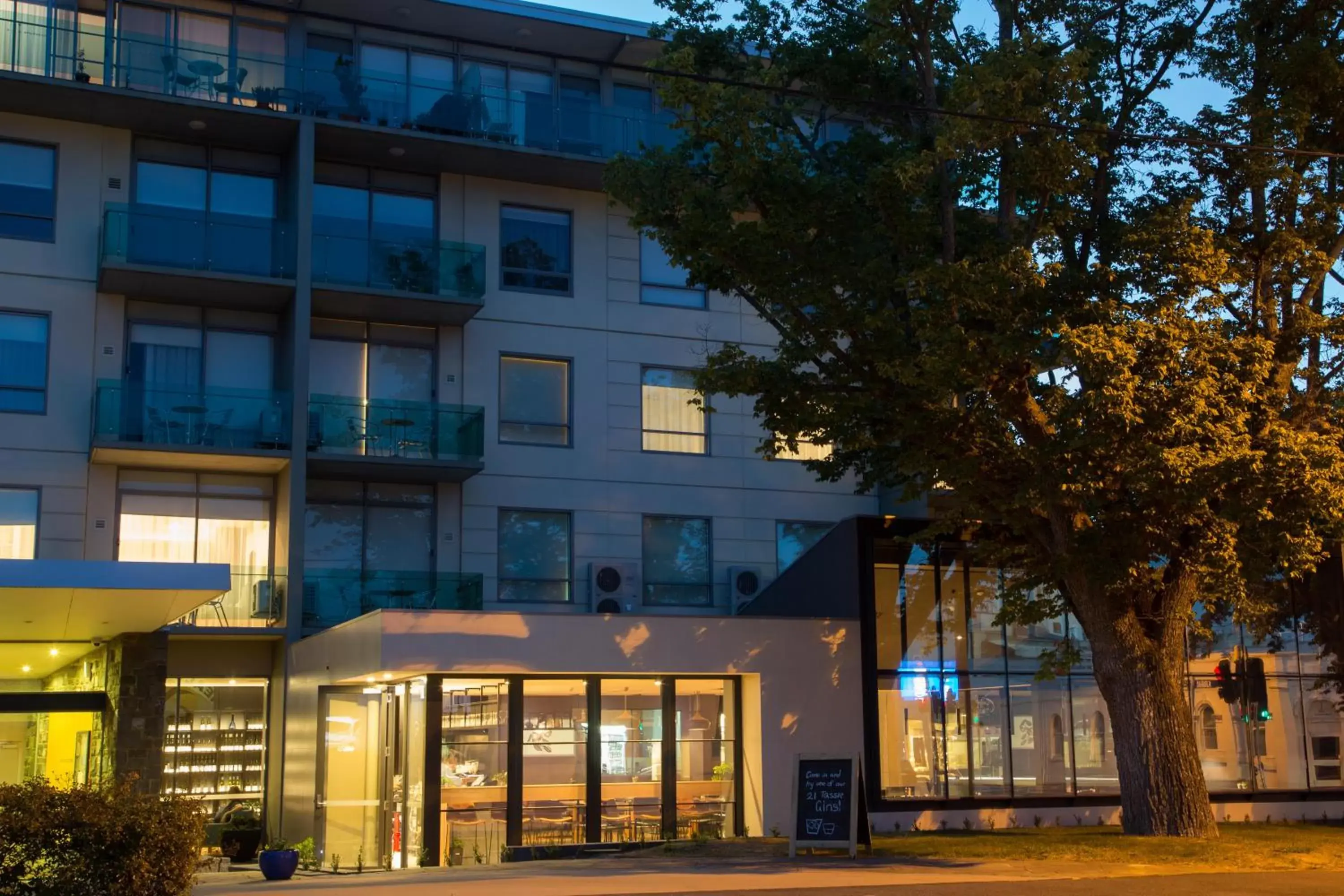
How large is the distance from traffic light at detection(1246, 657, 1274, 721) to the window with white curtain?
1723 cm

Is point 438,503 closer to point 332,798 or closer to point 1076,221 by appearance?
point 332,798

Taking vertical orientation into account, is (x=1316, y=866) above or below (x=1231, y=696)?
below

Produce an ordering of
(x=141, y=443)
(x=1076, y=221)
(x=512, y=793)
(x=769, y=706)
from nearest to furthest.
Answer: (x=1076, y=221)
(x=512, y=793)
(x=769, y=706)
(x=141, y=443)

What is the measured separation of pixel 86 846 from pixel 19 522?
1608cm

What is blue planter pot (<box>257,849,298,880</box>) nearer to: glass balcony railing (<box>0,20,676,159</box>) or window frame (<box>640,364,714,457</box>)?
window frame (<box>640,364,714,457</box>)

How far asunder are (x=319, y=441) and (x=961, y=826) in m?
13.8

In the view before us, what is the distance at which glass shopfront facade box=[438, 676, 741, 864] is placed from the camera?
2147 centimetres

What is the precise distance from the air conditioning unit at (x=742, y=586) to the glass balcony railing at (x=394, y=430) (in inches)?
245

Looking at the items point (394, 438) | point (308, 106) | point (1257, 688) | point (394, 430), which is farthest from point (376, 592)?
point (1257, 688)

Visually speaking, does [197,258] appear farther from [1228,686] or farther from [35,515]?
[1228,686]

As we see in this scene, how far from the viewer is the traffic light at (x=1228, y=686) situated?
71.1ft

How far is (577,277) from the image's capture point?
102ft

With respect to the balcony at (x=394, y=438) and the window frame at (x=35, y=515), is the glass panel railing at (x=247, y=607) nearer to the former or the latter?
the balcony at (x=394, y=438)

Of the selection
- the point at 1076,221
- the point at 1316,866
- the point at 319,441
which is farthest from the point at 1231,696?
the point at 319,441
